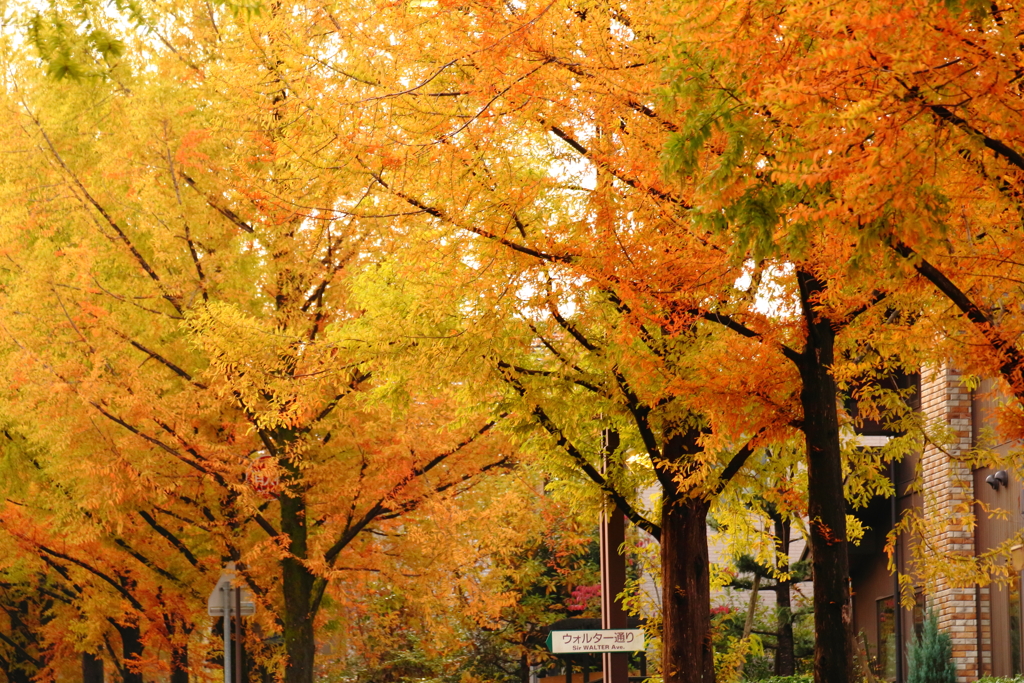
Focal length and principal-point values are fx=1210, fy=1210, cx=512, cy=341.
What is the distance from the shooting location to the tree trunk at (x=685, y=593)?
507 inches

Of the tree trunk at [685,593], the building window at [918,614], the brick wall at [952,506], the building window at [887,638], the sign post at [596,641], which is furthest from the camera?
the building window at [887,638]

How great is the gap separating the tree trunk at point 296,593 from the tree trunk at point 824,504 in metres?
8.20

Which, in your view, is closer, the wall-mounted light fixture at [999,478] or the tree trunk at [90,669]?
the wall-mounted light fixture at [999,478]

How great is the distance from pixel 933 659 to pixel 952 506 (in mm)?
2606

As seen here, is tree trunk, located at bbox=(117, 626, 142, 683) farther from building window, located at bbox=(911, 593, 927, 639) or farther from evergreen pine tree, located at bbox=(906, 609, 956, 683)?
building window, located at bbox=(911, 593, 927, 639)

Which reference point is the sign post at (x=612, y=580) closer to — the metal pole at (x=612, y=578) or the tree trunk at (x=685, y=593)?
the metal pole at (x=612, y=578)

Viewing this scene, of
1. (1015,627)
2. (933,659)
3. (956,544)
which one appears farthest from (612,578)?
(956,544)

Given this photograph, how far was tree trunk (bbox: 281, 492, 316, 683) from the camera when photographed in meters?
16.1

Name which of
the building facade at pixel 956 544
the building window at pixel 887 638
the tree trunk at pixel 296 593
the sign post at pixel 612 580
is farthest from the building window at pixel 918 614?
the tree trunk at pixel 296 593

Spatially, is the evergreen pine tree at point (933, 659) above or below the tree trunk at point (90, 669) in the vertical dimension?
above

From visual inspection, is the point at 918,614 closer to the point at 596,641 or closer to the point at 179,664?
the point at 596,641

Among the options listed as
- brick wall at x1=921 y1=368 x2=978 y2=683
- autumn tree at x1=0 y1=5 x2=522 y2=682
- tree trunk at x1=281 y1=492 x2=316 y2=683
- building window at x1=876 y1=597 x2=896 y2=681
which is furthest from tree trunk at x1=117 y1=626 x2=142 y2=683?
building window at x1=876 y1=597 x2=896 y2=681

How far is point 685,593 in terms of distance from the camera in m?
13.0

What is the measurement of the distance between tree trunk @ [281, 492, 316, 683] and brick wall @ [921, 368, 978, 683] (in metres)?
9.91
